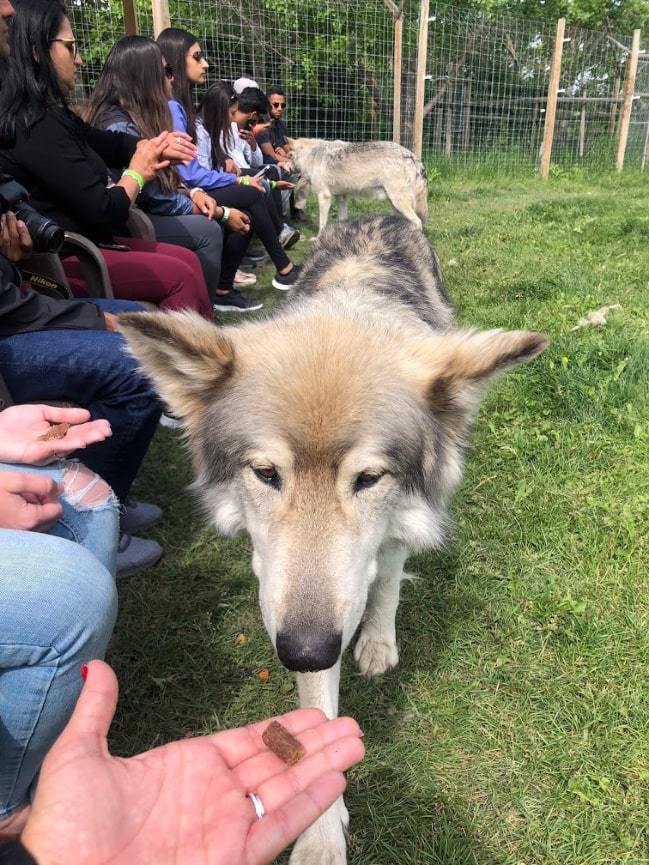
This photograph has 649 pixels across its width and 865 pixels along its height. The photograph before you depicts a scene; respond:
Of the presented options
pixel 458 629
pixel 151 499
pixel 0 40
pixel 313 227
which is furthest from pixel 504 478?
pixel 313 227

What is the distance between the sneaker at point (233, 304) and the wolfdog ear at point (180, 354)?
3920 mm

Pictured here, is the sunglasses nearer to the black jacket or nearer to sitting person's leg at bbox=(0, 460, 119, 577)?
the black jacket

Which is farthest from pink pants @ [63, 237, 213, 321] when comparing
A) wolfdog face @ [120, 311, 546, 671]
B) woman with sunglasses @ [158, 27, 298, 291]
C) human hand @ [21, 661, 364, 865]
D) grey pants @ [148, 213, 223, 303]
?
human hand @ [21, 661, 364, 865]

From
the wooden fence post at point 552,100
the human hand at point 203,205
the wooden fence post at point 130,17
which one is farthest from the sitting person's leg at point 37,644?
the wooden fence post at point 552,100

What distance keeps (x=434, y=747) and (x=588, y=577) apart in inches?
42.1

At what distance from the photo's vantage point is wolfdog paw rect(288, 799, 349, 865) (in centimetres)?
162

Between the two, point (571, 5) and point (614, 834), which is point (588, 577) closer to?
point (614, 834)

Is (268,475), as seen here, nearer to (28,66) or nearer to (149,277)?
(149,277)

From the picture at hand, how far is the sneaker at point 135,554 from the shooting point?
2.69 m

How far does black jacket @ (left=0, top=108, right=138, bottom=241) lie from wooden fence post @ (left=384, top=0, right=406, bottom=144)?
10.6 metres

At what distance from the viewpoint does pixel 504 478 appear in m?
3.26

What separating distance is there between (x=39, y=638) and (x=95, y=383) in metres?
1.28

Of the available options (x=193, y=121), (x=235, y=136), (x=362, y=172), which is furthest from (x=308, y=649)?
(x=362, y=172)

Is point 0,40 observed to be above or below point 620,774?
above
